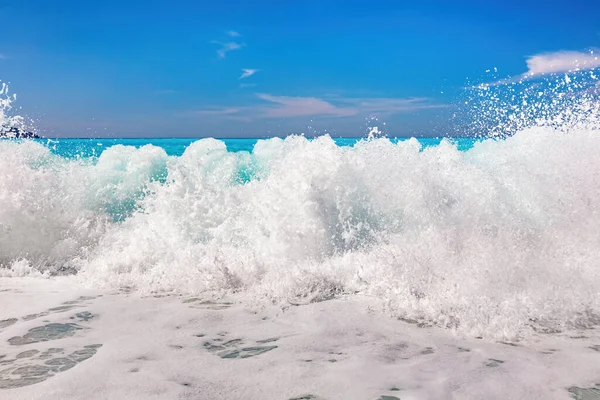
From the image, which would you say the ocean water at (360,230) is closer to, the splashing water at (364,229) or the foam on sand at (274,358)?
the splashing water at (364,229)

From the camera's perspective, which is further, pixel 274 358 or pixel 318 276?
pixel 318 276

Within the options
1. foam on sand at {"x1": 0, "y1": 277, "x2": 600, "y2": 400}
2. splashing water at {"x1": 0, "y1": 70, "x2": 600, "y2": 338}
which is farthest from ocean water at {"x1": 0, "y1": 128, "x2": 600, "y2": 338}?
foam on sand at {"x1": 0, "y1": 277, "x2": 600, "y2": 400}

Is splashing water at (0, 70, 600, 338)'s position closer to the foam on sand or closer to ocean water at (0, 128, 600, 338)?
ocean water at (0, 128, 600, 338)

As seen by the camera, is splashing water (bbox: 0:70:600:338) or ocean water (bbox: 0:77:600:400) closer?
ocean water (bbox: 0:77:600:400)

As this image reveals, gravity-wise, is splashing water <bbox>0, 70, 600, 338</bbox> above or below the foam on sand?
above

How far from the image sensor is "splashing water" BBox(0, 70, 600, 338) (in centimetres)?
454

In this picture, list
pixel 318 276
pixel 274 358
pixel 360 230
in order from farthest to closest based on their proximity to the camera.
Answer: pixel 360 230 → pixel 318 276 → pixel 274 358

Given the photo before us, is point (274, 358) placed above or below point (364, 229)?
below

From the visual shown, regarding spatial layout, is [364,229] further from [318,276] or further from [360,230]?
[318,276]

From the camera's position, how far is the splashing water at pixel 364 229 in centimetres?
454

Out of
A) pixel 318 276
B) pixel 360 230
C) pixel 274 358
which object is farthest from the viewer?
pixel 360 230

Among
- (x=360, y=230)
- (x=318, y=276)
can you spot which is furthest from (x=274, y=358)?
(x=360, y=230)

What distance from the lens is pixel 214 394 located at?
2.87 meters

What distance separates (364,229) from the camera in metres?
6.38
